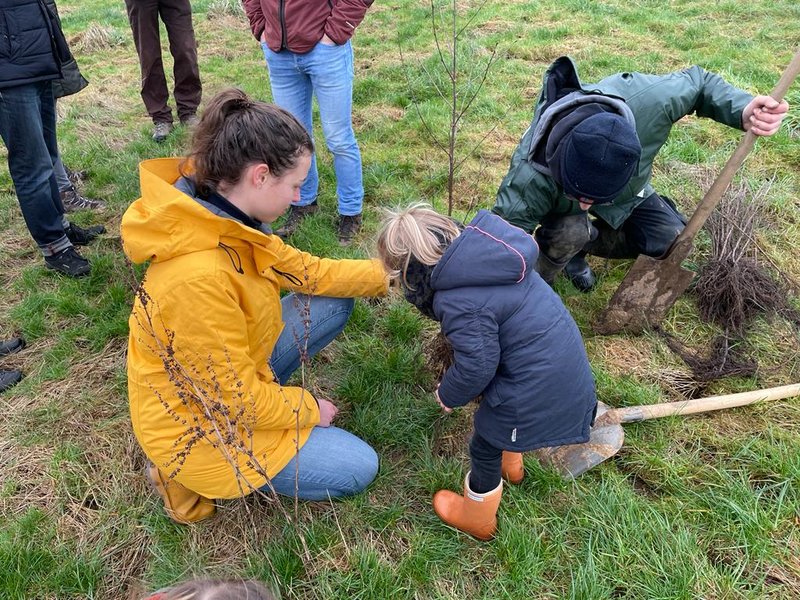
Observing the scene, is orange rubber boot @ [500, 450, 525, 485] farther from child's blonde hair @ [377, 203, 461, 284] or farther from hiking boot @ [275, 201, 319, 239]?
hiking boot @ [275, 201, 319, 239]

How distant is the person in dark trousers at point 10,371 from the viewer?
276 cm

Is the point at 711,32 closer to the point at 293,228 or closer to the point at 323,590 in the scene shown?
the point at 293,228

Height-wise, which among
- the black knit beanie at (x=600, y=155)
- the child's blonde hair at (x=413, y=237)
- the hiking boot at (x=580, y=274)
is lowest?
the hiking boot at (x=580, y=274)

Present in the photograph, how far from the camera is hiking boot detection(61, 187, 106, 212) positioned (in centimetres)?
411

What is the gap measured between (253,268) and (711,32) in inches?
293

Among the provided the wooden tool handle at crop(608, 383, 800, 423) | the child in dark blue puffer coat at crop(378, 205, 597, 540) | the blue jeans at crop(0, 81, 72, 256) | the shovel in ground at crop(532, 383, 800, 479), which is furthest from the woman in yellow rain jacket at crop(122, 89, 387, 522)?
the blue jeans at crop(0, 81, 72, 256)

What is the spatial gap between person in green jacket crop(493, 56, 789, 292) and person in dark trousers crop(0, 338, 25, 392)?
2618 millimetres

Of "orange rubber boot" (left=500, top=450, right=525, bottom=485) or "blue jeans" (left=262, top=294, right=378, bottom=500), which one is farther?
"orange rubber boot" (left=500, top=450, right=525, bottom=485)

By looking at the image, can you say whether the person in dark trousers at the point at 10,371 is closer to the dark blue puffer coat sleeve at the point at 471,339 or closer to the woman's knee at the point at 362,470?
the woman's knee at the point at 362,470

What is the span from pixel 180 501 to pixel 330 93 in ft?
8.19

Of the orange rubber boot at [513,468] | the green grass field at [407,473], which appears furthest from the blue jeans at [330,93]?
the orange rubber boot at [513,468]

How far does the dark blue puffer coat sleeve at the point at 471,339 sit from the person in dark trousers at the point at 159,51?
4.17 metres

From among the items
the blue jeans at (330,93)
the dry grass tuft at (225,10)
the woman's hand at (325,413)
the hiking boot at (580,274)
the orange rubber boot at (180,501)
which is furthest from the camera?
the dry grass tuft at (225,10)

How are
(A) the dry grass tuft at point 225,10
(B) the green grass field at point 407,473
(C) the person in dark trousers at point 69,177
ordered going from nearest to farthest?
(B) the green grass field at point 407,473, (C) the person in dark trousers at point 69,177, (A) the dry grass tuft at point 225,10
